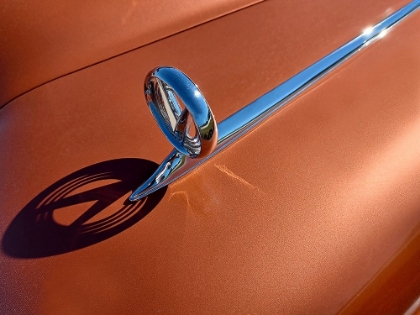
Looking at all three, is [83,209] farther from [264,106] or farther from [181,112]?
[264,106]

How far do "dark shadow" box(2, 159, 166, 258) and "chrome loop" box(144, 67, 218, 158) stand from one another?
77 millimetres

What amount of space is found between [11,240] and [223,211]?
10.1 inches

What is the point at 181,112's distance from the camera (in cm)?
58

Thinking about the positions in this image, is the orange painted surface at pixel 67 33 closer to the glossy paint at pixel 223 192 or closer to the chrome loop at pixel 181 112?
the glossy paint at pixel 223 192

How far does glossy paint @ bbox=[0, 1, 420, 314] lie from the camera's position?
0.57 metres

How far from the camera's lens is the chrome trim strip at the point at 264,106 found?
0.63 metres

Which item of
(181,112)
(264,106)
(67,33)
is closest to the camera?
(181,112)

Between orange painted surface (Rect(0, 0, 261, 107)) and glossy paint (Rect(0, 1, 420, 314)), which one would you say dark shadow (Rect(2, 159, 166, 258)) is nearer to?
glossy paint (Rect(0, 1, 420, 314))

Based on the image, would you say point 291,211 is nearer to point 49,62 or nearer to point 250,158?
point 250,158

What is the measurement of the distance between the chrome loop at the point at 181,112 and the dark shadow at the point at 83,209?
77mm

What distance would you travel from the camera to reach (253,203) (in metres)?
0.63

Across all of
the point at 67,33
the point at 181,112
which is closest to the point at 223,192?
the point at 181,112

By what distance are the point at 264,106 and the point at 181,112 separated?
17 cm

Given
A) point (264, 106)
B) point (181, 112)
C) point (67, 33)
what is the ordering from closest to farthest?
point (181, 112)
point (264, 106)
point (67, 33)
